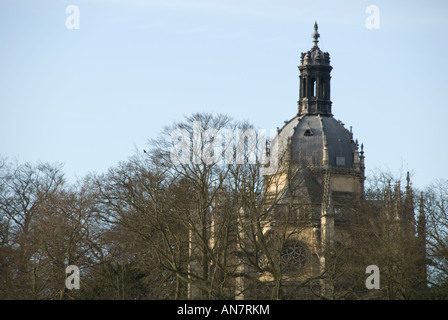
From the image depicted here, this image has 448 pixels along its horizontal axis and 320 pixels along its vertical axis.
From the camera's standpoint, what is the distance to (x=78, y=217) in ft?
206

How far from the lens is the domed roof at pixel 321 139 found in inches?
3334

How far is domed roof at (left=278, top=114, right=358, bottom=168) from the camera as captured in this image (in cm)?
8469

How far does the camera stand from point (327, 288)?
173ft

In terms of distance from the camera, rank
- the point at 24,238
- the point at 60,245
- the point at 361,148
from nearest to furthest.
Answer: the point at 60,245 < the point at 24,238 < the point at 361,148

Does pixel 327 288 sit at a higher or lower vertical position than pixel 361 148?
lower

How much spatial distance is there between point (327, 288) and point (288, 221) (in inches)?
142

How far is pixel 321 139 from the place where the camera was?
85938 millimetres
